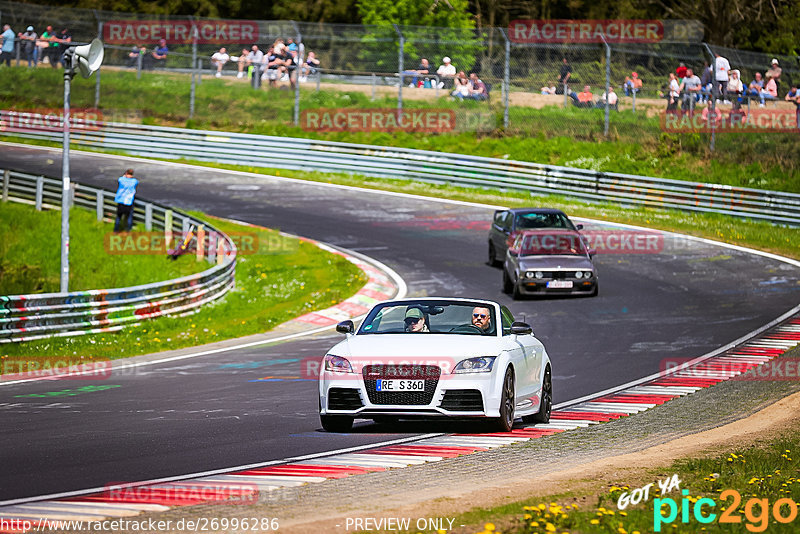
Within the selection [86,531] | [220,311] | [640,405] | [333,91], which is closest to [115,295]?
[220,311]

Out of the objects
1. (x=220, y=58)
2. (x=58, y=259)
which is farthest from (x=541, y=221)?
(x=220, y=58)

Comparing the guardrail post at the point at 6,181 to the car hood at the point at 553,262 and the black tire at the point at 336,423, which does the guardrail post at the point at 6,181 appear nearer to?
the car hood at the point at 553,262

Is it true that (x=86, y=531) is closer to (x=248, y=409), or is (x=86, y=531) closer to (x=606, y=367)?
(x=248, y=409)

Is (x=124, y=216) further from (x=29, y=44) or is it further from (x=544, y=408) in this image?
(x=544, y=408)

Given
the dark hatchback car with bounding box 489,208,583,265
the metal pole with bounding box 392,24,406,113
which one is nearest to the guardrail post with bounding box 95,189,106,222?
the metal pole with bounding box 392,24,406,113

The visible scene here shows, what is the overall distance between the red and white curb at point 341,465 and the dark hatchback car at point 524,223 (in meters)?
8.94

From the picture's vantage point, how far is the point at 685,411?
13.7m

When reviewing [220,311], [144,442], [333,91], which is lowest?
[220,311]

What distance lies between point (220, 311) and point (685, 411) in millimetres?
13033

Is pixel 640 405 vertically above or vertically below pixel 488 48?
below

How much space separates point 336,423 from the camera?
11.7 meters

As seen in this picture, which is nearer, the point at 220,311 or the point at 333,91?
the point at 220,311

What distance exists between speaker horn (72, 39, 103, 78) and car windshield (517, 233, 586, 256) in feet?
29.6

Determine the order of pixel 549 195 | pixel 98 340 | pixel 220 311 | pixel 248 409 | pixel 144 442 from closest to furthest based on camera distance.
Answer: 1. pixel 144 442
2. pixel 248 409
3. pixel 98 340
4. pixel 220 311
5. pixel 549 195
